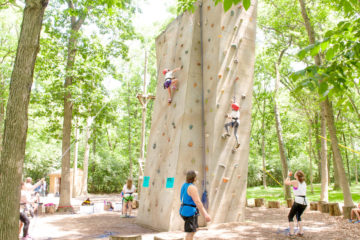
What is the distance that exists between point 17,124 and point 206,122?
550cm

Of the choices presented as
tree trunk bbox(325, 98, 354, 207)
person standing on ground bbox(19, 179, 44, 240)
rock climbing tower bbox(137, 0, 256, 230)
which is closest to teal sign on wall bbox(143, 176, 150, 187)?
rock climbing tower bbox(137, 0, 256, 230)

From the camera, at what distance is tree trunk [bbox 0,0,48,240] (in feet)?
12.3

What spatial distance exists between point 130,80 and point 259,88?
14217mm

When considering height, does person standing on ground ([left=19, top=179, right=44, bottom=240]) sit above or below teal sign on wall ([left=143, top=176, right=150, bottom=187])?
below

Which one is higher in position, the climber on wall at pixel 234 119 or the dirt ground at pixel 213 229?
the climber on wall at pixel 234 119

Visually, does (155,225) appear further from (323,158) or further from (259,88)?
(259,88)

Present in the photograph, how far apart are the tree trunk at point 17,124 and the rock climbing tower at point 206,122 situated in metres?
4.58

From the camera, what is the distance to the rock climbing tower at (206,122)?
810 cm

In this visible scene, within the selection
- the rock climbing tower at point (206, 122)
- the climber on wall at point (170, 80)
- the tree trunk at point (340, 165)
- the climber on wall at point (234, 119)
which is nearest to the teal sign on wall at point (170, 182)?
the rock climbing tower at point (206, 122)

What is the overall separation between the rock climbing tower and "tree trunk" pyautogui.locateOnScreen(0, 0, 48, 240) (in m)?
4.58

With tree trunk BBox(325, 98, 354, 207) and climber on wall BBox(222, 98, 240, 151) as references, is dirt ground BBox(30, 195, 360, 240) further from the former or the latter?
climber on wall BBox(222, 98, 240, 151)

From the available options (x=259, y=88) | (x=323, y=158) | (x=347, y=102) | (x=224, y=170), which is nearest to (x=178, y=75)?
(x=224, y=170)

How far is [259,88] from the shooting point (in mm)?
25453

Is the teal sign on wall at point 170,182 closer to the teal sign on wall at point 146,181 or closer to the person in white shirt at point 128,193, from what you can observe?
the teal sign on wall at point 146,181
